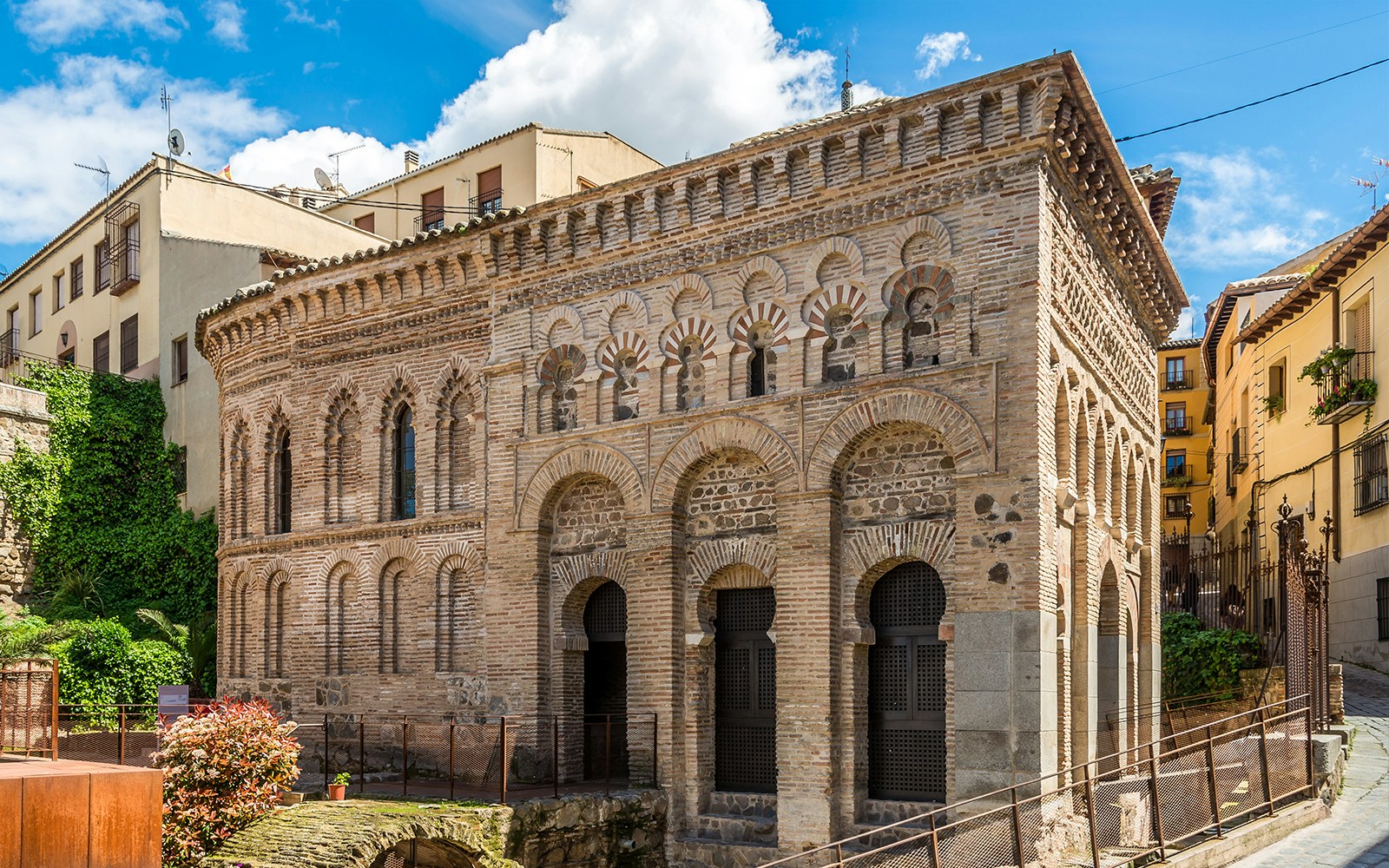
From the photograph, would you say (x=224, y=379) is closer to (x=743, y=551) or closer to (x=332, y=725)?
(x=332, y=725)

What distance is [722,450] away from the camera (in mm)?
16109

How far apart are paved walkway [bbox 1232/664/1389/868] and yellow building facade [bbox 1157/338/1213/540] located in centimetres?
3285

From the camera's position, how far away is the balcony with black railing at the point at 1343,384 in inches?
983

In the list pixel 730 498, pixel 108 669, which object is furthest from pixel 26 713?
pixel 108 669

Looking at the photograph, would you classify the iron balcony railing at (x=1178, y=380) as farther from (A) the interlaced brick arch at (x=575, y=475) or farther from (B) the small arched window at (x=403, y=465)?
(A) the interlaced brick arch at (x=575, y=475)

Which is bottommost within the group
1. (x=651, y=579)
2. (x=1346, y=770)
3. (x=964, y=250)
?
(x=1346, y=770)

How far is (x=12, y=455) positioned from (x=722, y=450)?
1915cm

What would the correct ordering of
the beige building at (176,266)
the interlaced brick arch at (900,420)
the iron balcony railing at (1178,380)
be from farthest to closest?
the iron balcony railing at (1178,380) → the beige building at (176,266) → the interlaced brick arch at (900,420)

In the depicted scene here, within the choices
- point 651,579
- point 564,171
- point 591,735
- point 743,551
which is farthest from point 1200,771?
point 564,171

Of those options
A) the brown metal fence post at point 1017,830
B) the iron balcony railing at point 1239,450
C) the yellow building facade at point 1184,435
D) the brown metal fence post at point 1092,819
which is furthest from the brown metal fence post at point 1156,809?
the yellow building facade at point 1184,435

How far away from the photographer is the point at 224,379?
75.8ft

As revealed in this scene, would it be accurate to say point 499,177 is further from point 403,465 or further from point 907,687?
point 907,687

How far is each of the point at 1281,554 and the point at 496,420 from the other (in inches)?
442

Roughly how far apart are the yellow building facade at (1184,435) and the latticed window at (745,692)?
38516mm
